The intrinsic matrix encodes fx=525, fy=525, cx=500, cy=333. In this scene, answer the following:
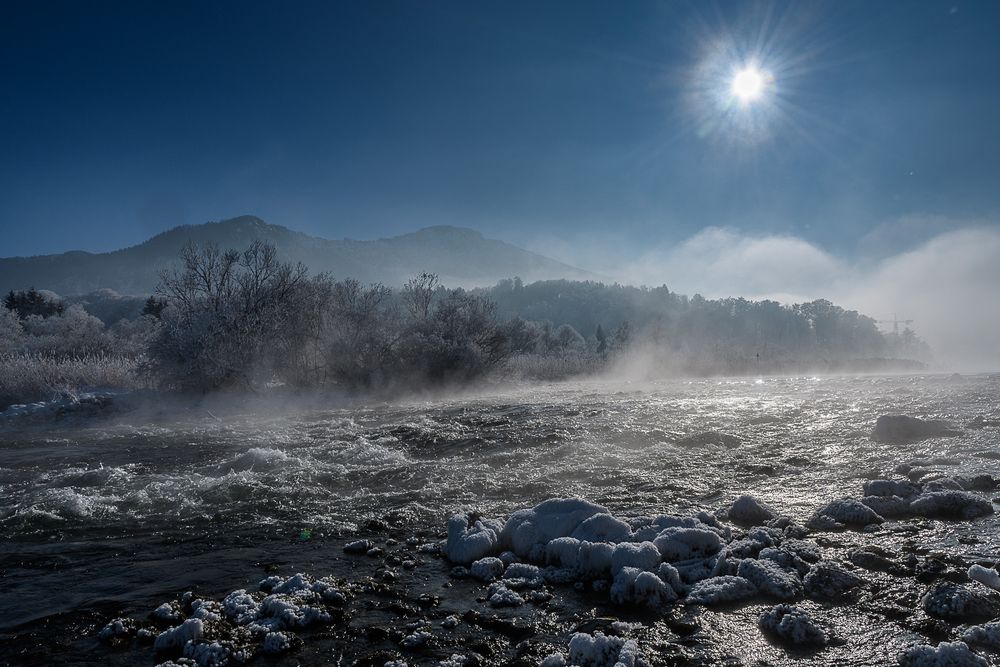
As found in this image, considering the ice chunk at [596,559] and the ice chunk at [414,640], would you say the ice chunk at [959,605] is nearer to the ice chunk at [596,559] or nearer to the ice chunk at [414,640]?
the ice chunk at [596,559]

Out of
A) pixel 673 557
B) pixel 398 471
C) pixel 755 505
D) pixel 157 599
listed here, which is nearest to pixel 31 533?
pixel 157 599

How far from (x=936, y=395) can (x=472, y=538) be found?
A: 20750mm

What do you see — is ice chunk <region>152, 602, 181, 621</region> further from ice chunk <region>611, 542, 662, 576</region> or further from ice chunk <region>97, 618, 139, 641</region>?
ice chunk <region>611, 542, 662, 576</region>

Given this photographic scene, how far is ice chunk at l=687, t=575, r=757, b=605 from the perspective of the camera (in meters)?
3.77

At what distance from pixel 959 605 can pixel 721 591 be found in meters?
1.42

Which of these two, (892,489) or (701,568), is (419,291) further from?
(701,568)

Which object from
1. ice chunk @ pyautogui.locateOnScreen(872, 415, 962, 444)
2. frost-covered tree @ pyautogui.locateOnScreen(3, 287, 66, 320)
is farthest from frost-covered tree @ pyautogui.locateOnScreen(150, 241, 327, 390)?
frost-covered tree @ pyautogui.locateOnScreen(3, 287, 66, 320)

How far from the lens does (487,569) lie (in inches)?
173

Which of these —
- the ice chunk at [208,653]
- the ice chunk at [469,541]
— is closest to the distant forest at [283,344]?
the ice chunk at [469,541]

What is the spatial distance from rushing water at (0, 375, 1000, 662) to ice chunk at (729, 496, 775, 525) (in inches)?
15.9

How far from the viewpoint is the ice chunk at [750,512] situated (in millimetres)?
5352

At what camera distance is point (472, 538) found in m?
4.77

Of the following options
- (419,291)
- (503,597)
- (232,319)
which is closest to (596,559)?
(503,597)

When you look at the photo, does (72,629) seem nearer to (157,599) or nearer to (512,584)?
(157,599)
